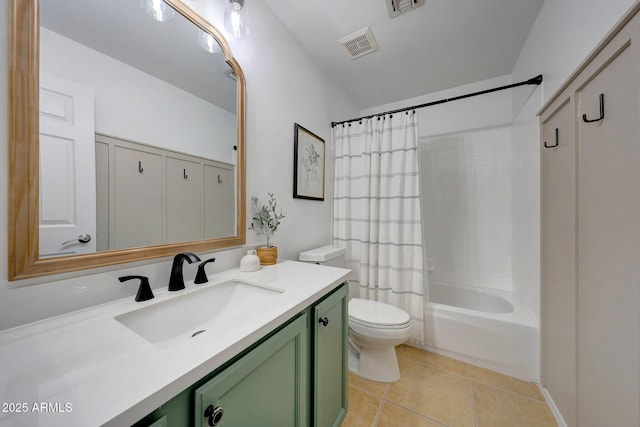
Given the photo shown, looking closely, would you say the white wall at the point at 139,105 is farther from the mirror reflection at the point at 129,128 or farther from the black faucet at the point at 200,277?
the black faucet at the point at 200,277

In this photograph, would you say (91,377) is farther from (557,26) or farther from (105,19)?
(557,26)

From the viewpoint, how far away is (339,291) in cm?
105

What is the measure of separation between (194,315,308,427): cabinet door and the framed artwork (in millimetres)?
1060

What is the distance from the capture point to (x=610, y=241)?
2.65ft

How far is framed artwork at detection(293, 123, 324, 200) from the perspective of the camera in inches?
63.6

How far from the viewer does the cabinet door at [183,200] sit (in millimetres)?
917

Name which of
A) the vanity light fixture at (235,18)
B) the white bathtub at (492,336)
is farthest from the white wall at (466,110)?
the vanity light fixture at (235,18)

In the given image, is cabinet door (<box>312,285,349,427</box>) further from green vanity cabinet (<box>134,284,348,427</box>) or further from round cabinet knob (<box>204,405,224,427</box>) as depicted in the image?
round cabinet knob (<box>204,405,224,427</box>)

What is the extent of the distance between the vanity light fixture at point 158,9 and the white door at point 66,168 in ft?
1.46

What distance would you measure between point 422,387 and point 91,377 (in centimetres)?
171

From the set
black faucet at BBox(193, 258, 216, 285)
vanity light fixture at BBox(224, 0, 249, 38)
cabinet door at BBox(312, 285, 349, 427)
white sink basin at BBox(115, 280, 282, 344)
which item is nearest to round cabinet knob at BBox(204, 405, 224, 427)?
white sink basin at BBox(115, 280, 282, 344)

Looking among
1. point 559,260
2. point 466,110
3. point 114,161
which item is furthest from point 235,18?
point 466,110

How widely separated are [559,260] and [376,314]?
1.05m

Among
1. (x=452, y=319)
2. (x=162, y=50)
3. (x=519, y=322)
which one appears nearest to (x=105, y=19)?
(x=162, y=50)
